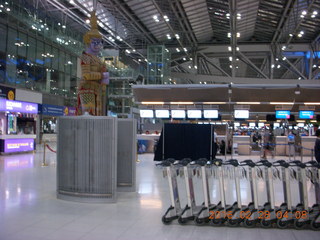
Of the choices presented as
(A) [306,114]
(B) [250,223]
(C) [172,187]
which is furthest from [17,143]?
(B) [250,223]

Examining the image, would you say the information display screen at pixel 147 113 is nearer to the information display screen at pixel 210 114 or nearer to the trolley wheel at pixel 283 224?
the information display screen at pixel 210 114

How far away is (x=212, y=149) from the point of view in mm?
13734

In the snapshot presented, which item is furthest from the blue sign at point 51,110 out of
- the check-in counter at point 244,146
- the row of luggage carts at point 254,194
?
the row of luggage carts at point 254,194

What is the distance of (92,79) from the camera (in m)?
7.79

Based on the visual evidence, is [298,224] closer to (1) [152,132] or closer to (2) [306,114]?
(2) [306,114]

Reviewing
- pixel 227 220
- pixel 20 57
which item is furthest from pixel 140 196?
pixel 20 57

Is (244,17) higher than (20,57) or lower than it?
higher

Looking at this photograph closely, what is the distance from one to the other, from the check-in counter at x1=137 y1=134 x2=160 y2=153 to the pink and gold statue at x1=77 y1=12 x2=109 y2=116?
12170mm

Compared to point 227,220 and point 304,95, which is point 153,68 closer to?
point 304,95

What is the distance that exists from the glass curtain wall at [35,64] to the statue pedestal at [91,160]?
17.5m

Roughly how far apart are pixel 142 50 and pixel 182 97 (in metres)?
24.8

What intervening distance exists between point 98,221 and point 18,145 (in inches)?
646

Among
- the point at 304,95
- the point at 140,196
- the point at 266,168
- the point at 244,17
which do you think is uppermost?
the point at 244,17

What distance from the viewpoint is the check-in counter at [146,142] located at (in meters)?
20.3
